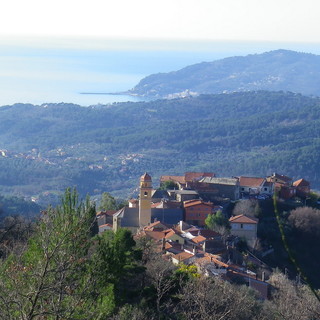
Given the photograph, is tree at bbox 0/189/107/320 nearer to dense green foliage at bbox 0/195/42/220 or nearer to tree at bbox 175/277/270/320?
tree at bbox 175/277/270/320

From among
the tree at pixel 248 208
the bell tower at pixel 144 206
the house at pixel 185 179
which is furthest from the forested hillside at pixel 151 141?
the bell tower at pixel 144 206

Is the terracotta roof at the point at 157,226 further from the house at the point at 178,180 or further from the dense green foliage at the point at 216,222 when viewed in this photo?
the house at the point at 178,180

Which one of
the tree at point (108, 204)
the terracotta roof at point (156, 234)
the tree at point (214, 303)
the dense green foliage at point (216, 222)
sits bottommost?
the tree at point (108, 204)

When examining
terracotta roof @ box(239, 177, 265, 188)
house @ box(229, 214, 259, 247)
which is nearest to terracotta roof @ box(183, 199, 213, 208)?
house @ box(229, 214, 259, 247)

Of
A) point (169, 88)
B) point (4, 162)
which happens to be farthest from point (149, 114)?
point (169, 88)

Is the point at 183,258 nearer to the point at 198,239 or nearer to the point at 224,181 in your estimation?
the point at 198,239

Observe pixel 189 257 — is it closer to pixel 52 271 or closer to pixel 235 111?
pixel 52 271
